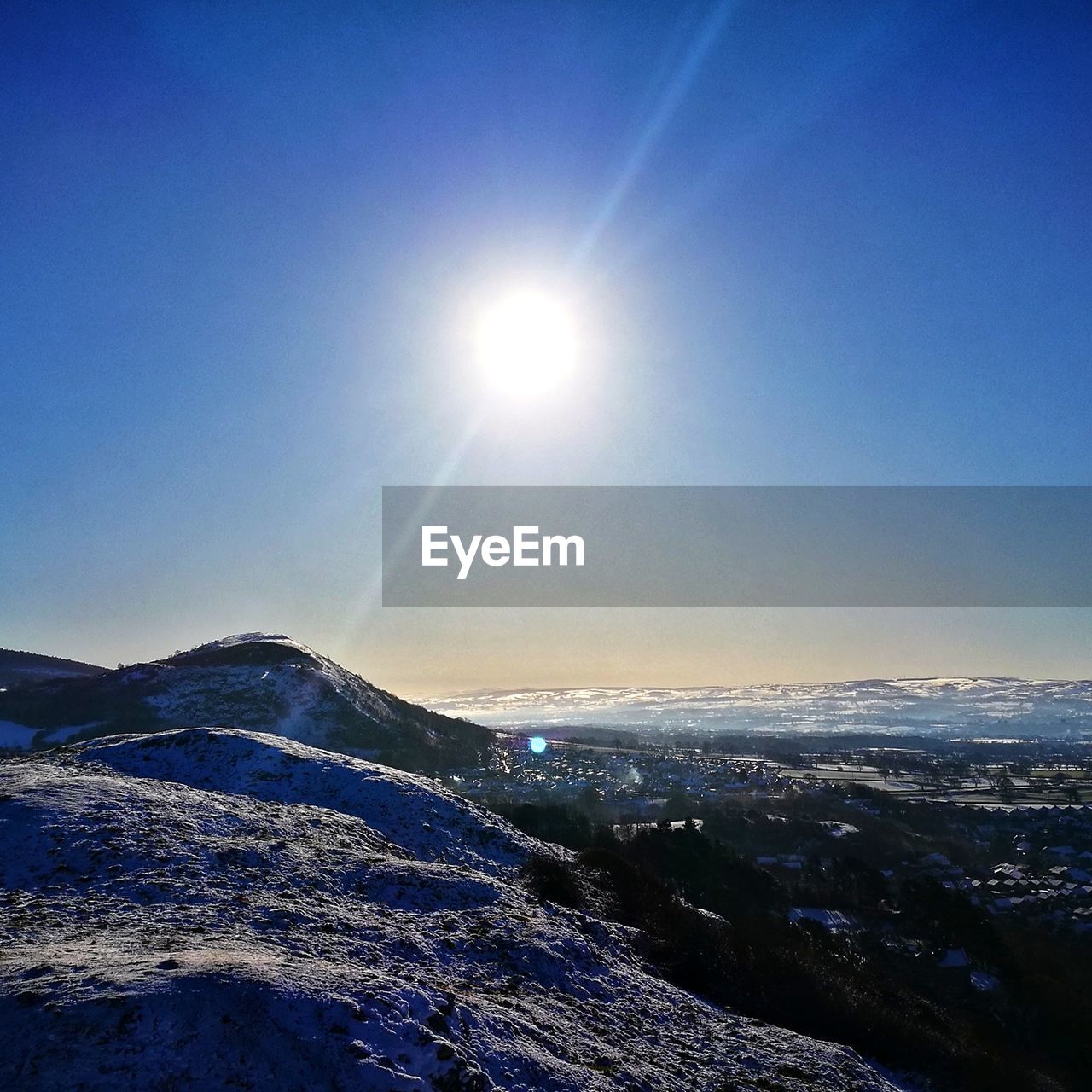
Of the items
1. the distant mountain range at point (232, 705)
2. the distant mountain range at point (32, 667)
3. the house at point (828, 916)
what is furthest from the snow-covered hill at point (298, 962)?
the distant mountain range at point (32, 667)

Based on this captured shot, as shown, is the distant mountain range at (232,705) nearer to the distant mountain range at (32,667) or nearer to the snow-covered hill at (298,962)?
the distant mountain range at (32,667)

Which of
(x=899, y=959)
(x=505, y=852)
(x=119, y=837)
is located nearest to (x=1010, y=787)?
(x=899, y=959)

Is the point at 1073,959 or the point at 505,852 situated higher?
the point at 505,852

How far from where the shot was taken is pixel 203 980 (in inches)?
501

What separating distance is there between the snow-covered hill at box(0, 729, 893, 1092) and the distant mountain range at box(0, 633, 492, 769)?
75.8 m

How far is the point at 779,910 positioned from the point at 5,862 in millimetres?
49017

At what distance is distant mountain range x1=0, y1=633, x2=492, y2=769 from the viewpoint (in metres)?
99.2

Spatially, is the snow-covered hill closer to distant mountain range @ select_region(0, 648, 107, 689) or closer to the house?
the house

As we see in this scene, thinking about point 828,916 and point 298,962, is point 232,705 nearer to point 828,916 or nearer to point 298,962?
point 828,916

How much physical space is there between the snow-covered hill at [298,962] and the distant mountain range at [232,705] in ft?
249

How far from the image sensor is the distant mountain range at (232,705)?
325ft

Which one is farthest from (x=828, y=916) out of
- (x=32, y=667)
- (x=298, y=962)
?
(x=32, y=667)

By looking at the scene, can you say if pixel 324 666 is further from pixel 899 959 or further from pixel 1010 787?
pixel 1010 787

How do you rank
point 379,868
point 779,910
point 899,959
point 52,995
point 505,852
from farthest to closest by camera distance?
point 779,910 → point 899,959 → point 505,852 → point 379,868 → point 52,995
